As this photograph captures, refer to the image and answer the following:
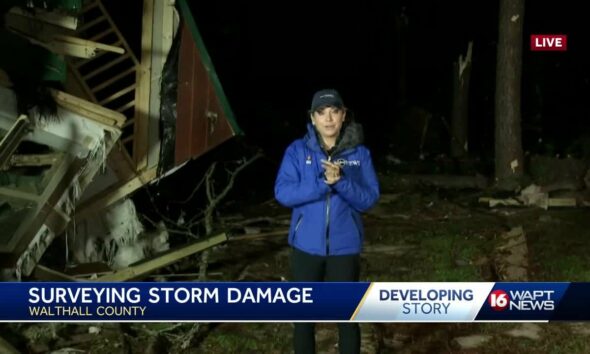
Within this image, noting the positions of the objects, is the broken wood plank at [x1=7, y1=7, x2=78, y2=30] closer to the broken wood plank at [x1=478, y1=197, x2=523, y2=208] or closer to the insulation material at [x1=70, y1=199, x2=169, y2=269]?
the insulation material at [x1=70, y1=199, x2=169, y2=269]

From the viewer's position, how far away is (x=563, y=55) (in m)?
25.5

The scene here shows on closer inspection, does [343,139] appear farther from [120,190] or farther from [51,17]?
[120,190]

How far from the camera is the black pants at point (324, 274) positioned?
16.8 ft

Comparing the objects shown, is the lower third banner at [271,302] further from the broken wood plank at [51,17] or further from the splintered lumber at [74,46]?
the broken wood plank at [51,17]

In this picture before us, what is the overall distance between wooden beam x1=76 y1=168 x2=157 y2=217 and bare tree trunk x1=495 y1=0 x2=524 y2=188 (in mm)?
8980

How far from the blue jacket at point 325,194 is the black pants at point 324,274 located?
0.17 ft

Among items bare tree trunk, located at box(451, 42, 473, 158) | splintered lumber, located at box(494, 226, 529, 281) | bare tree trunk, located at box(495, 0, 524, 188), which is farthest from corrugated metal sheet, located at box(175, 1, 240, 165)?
bare tree trunk, located at box(451, 42, 473, 158)

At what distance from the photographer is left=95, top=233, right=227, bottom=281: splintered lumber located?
737cm

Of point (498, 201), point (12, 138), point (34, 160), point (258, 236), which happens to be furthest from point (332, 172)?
point (498, 201)

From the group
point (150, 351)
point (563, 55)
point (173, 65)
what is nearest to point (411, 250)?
point (173, 65)

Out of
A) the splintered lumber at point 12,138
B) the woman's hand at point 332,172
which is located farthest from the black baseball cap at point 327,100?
the splintered lumber at point 12,138

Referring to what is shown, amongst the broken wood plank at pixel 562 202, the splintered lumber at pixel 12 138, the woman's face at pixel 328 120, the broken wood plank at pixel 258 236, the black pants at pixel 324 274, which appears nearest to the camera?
the woman's face at pixel 328 120

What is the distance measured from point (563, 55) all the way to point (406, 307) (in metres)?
21.6

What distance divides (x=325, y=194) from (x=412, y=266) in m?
4.98
